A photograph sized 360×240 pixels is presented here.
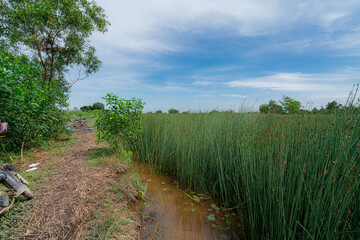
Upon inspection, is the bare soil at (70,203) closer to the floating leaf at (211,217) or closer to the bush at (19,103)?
the floating leaf at (211,217)

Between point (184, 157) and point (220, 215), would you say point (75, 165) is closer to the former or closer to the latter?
point (184, 157)

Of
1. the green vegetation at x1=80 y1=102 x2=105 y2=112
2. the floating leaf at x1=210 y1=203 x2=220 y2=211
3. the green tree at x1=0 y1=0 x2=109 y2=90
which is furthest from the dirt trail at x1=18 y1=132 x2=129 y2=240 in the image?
the green vegetation at x1=80 y1=102 x2=105 y2=112

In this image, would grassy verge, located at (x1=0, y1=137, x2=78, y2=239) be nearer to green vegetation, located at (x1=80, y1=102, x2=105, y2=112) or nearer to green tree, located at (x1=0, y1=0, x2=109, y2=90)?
green tree, located at (x1=0, y1=0, x2=109, y2=90)

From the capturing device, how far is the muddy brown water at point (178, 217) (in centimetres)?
178

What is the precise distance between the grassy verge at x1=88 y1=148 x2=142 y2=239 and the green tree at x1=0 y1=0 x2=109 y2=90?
18.9ft

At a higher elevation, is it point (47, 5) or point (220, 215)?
point (47, 5)

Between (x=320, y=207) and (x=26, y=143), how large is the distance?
18.5ft

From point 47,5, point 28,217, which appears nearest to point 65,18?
point 47,5

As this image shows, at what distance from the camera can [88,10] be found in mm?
8266

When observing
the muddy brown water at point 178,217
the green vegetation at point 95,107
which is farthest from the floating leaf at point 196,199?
the green vegetation at point 95,107

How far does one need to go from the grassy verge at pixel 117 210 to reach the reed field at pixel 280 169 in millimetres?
810

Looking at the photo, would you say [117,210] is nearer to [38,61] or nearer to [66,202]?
[66,202]

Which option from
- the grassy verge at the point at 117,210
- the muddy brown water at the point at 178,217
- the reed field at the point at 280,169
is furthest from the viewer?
the muddy brown water at the point at 178,217

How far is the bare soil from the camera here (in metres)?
1.63
